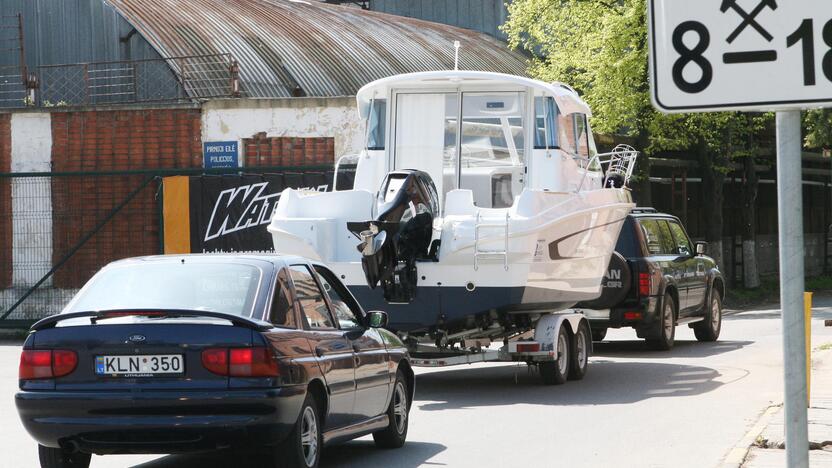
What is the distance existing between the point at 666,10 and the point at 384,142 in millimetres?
12740

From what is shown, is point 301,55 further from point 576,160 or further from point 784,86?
point 784,86

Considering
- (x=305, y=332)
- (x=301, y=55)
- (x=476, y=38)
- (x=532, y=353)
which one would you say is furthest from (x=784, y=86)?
(x=476, y=38)

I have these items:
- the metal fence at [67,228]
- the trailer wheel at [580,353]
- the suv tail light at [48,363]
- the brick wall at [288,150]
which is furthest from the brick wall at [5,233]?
the suv tail light at [48,363]

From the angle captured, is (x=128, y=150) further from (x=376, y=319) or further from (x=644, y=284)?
(x=376, y=319)

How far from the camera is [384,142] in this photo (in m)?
17.2

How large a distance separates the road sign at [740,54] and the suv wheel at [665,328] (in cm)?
1545

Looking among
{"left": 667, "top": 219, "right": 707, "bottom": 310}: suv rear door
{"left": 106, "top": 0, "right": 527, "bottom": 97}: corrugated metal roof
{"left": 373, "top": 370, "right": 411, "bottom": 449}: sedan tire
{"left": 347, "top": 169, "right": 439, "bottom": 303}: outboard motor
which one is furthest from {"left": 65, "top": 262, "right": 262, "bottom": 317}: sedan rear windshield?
{"left": 106, "top": 0, "right": 527, "bottom": 97}: corrugated metal roof

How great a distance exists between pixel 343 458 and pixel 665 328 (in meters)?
10.4

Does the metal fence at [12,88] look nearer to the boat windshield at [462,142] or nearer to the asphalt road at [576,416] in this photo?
the asphalt road at [576,416]

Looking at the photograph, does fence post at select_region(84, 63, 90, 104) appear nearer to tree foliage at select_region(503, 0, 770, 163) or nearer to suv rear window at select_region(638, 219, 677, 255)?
tree foliage at select_region(503, 0, 770, 163)

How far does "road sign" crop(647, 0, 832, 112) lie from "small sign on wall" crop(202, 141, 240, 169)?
23942 millimetres

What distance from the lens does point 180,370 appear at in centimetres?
841

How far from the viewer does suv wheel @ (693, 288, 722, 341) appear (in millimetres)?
22141

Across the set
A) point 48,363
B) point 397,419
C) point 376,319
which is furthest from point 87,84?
point 48,363
